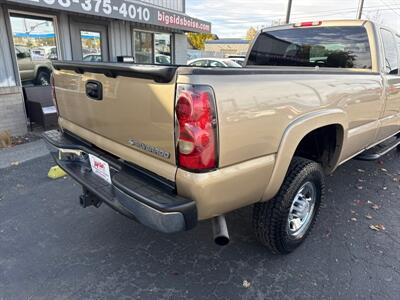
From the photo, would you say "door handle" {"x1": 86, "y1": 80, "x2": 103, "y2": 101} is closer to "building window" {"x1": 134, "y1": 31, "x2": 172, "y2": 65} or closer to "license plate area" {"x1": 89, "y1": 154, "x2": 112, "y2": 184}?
"license plate area" {"x1": 89, "y1": 154, "x2": 112, "y2": 184}

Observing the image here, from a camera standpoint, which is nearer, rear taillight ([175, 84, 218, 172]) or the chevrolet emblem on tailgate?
rear taillight ([175, 84, 218, 172])

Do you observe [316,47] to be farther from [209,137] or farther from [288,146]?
[209,137]

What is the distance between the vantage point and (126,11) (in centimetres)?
697

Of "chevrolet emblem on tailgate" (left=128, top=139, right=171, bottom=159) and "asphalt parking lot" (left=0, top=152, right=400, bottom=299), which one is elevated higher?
"chevrolet emblem on tailgate" (left=128, top=139, right=171, bottom=159)

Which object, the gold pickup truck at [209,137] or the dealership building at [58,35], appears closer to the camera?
the gold pickup truck at [209,137]

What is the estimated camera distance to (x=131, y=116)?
2.12 m

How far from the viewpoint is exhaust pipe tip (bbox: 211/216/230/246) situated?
205 centimetres

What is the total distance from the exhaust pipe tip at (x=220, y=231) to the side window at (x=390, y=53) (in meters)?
2.95

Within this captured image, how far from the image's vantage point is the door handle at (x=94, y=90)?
7.70 ft

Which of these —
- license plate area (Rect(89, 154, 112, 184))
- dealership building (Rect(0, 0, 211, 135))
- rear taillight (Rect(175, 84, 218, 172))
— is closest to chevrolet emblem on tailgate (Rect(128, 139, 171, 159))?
rear taillight (Rect(175, 84, 218, 172))

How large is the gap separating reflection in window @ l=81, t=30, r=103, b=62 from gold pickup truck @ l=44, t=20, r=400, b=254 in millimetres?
4964

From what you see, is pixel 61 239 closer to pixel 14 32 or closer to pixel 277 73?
pixel 277 73

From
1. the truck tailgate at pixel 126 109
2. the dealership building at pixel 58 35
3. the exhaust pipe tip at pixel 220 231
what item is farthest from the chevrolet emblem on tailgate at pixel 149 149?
the dealership building at pixel 58 35

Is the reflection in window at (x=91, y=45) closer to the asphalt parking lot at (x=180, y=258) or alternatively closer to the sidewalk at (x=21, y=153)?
the sidewalk at (x=21, y=153)
